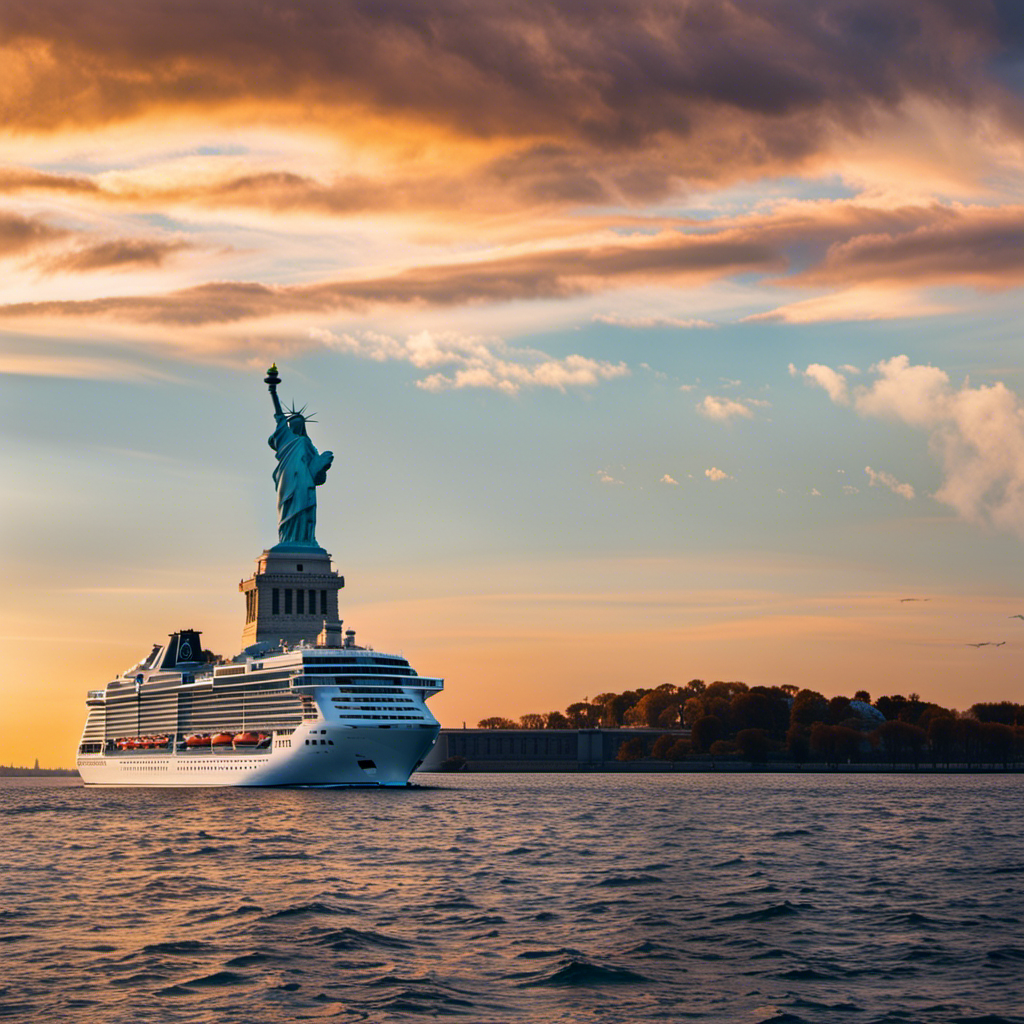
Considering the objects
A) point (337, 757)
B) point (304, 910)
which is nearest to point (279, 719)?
point (337, 757)

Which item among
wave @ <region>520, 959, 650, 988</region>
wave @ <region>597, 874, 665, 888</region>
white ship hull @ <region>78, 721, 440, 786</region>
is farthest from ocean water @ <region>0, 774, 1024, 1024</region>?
white ship hull @ <region>78, 721, 440, 786</region>

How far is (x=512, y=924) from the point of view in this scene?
43281mm

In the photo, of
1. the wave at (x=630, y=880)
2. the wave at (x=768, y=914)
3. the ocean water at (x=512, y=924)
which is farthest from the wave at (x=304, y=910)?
the wave at (x=768, y=914)

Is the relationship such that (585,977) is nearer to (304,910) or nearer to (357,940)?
(357,940)

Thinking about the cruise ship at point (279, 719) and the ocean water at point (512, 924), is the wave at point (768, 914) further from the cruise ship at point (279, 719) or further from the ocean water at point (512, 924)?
the cruise ship at point (279, 719)

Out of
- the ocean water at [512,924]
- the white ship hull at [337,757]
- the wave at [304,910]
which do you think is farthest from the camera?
the white ship hull at [337,757]

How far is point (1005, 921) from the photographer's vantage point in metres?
45.0

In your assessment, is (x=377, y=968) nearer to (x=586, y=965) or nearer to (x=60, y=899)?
(x=586, y=965)

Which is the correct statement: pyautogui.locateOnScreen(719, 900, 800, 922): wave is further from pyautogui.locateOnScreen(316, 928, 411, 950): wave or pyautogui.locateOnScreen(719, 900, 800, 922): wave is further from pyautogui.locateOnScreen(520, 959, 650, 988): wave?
pyautogui.locateOnScreen(316, 928, 411, 950): wave

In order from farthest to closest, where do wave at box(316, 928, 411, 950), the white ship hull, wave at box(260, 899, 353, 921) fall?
the white ship hull, wave at box(260, 899, 353, 921), wave at box(316, 928, 411, 950)

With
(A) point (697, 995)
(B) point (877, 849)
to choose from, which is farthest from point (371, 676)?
(A) point (697, 995)

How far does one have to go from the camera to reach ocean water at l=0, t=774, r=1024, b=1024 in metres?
32.1

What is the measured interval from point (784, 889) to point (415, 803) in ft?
218

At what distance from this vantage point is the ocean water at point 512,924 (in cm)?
3206
